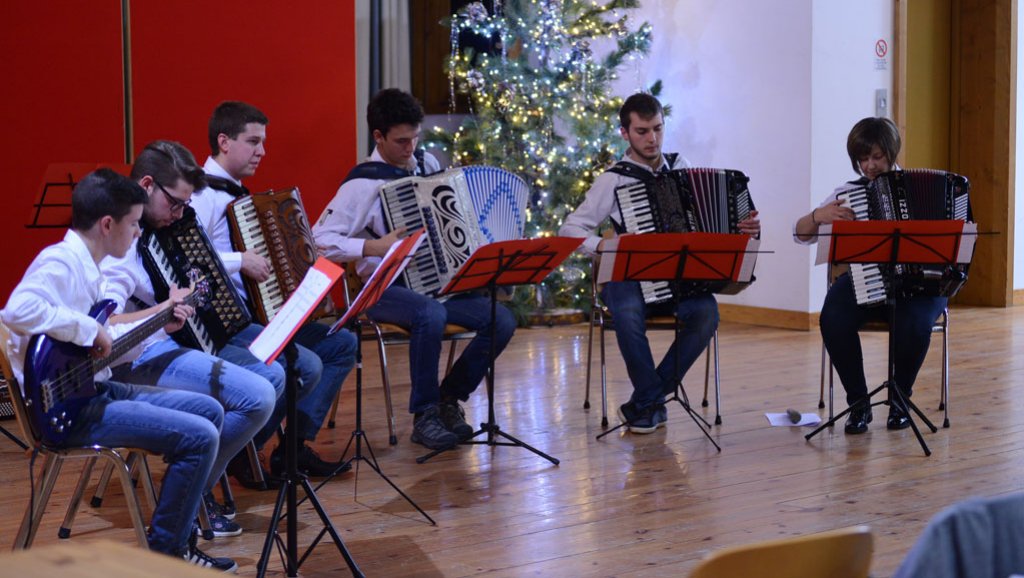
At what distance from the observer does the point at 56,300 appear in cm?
284

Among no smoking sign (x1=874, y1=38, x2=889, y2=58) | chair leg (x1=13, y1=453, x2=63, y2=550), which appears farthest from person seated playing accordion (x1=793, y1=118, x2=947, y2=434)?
no smoking sign (x1=874, y1=38, x2=889, y2=58)

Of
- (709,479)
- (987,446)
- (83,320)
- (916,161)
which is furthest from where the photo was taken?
(916,161)

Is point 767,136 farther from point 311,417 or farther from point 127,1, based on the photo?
point 311,417

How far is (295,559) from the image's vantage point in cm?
297

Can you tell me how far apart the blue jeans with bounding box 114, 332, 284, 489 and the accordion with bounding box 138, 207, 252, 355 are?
0.42 ft

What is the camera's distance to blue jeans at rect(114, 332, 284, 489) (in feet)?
11.1

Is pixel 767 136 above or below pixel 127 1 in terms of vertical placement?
below

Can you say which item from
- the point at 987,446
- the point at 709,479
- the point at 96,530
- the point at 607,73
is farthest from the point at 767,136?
the point at 96,530

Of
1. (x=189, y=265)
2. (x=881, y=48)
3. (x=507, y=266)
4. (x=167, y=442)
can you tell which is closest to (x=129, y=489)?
(x=167, y=442)

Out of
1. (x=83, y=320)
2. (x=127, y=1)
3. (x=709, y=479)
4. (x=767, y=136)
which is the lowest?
(x=709, y=479)

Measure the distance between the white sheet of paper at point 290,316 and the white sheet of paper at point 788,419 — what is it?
2790mm

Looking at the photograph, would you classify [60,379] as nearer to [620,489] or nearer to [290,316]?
[290,316]

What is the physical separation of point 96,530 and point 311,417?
840mm

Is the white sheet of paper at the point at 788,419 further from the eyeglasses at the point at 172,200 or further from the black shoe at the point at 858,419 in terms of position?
the eyeglasses at the point at 172,200
